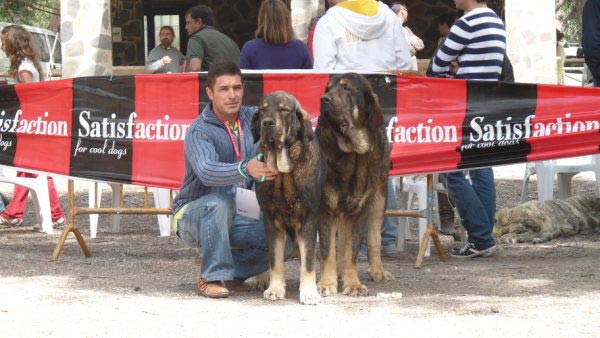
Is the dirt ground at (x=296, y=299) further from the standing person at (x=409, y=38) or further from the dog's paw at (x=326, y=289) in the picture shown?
the standing person at (x=409, y=38)

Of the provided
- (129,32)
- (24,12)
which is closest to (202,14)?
(129,32)

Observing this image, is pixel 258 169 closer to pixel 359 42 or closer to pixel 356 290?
pixel 356 290

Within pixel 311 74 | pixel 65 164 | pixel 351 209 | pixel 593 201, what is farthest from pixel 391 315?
pixel 593 201

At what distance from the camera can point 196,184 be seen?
7082 millimetres

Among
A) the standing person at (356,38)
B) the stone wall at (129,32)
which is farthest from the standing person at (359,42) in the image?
the stone wall at (129,32)

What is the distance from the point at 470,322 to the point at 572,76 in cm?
2525

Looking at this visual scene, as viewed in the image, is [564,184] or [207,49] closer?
[207,49]

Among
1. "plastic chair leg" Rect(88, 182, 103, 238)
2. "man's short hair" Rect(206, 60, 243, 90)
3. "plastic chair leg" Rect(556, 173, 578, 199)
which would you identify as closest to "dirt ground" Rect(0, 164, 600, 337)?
"plastic chair leg" Rect(88, 182, 103, 238)

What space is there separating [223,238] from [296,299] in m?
0.54

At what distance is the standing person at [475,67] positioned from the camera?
846 cm

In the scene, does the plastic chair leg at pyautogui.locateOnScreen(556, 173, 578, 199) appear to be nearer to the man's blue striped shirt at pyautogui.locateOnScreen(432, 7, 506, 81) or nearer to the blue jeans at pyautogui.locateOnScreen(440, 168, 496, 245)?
the blue jeans at pyautogui.locateOnScreen(440, 168, 496, 245)

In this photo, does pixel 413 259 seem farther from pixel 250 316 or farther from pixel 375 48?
pixel 250 316

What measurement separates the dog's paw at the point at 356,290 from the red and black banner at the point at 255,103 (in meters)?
1.53

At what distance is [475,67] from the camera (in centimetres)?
855
